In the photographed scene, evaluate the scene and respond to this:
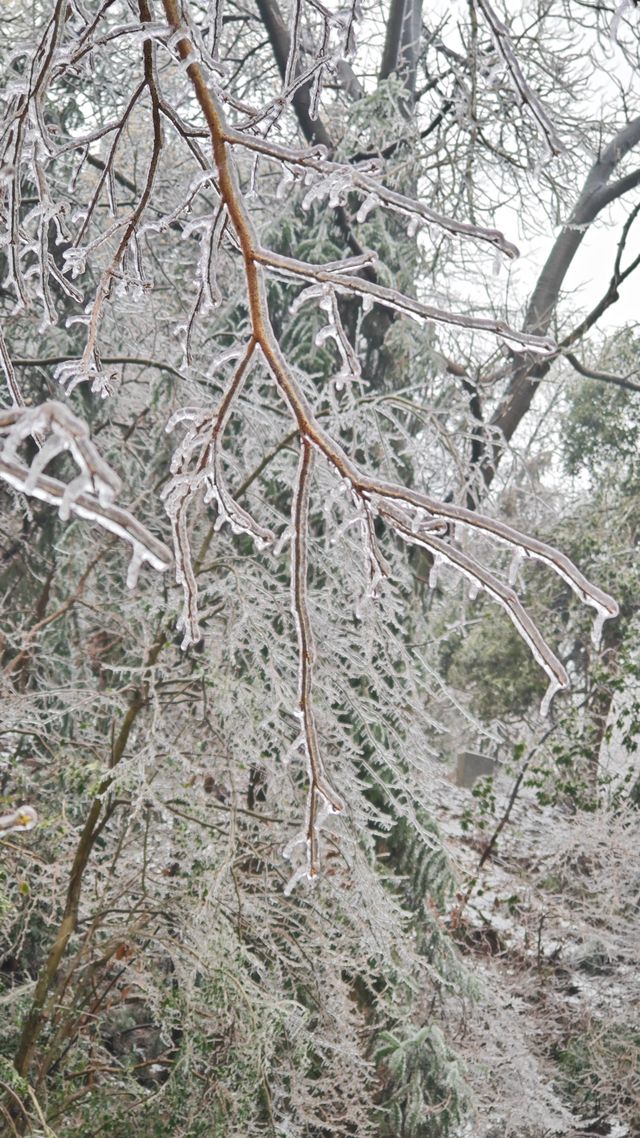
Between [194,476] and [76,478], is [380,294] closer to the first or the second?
[194,476]

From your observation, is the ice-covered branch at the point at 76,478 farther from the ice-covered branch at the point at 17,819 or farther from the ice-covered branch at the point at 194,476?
the ice-covered branch at the point at 17,819

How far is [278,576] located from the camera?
3785 millimetres

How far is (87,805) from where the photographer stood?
3.52 metres

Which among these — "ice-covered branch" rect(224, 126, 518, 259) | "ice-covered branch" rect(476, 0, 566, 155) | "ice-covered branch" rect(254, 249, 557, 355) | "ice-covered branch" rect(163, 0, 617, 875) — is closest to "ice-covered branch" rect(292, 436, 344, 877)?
"ice-covered branch" rect(163, 0, 617, 875)

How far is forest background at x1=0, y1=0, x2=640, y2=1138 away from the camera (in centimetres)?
92

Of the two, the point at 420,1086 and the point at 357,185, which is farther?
the point at 420,1086

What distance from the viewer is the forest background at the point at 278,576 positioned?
0.92m

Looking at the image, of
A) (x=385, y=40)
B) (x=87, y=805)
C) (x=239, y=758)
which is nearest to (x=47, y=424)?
(x=239, y=758)

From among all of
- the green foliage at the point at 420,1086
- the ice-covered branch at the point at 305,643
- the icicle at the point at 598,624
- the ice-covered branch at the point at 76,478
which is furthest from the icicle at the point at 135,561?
the green foliage at the point at 420,1086

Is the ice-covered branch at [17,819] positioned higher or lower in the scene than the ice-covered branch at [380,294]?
lower

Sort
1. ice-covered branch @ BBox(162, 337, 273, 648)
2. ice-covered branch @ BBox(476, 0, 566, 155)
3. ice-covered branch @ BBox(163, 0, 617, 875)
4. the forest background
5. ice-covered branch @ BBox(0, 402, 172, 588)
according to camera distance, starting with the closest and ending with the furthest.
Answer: ice-covered branch @ BBox(0, 402, 172, 588)
ice-covered branch @ BBox(163, 0, 617, 875)
ice-covered branch @ BBox(162, 337, 273, 648)
the forest background
ice-covered branch @ BBox(476, 0, 566, 155)

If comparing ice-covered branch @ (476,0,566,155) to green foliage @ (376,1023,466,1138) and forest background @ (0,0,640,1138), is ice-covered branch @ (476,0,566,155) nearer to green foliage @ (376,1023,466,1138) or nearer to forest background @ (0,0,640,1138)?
forest background @ (0,0,640,1138)

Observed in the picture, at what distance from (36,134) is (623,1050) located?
537 cm

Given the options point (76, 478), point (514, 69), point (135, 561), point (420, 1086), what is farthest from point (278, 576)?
point (76, 478)
